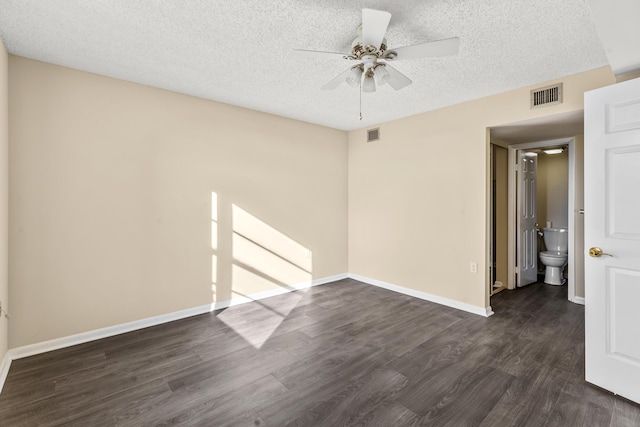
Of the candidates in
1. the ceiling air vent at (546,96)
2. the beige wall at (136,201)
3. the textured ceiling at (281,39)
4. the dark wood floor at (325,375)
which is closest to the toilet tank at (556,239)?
the dark wood floor at (325,375)

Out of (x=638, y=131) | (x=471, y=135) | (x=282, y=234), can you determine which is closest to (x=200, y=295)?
(x=282, y=234)

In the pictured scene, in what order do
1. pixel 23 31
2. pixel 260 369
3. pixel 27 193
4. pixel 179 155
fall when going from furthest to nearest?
pixel 179 155, pixel 27 193, pixel 260 369, pixel 23 31

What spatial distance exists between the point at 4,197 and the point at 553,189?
747cm

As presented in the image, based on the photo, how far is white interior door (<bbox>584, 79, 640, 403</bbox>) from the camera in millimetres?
1960

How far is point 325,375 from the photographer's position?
230cm

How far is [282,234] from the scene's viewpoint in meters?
4.29

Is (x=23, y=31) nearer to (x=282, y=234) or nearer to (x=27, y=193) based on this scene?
(x=27, y=193)

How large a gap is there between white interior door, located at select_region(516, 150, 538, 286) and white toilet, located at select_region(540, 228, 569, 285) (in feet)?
0.56

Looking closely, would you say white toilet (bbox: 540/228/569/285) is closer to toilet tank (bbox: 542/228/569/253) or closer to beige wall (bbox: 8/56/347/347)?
toilet tank (bbox: 542/228/569/253)

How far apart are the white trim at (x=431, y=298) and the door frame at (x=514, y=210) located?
1298 millimetres

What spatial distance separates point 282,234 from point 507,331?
2.94m

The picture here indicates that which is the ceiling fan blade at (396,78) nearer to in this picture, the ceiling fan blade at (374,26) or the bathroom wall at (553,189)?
the ceiling fan blade at (374,26)

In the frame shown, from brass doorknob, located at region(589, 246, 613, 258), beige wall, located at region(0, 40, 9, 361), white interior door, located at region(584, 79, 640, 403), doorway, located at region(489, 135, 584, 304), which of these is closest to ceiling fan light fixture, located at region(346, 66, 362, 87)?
white interior door, located at region(584, 79, 640, 403)

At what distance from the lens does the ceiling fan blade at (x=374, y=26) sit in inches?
64.7
